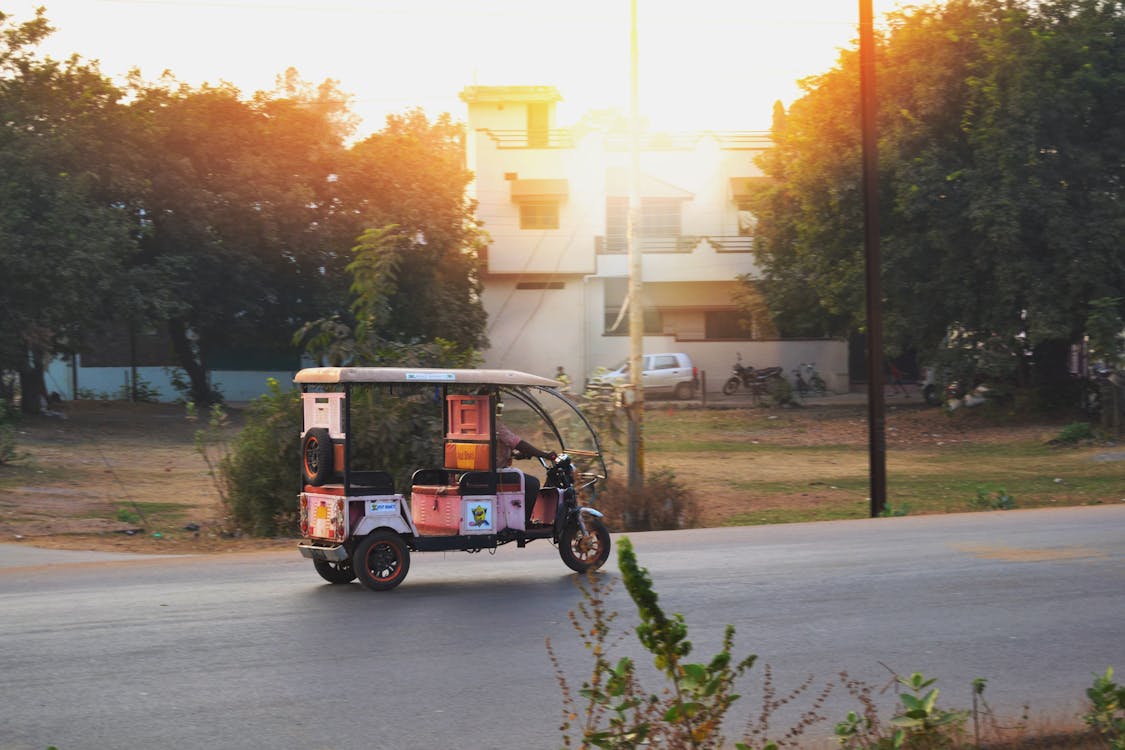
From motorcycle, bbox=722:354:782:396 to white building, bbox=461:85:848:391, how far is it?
2234mm

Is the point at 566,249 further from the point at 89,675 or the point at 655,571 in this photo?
the point at 89,675

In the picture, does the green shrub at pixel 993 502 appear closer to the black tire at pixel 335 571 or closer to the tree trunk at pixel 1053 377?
the black tire at pixel 335 571

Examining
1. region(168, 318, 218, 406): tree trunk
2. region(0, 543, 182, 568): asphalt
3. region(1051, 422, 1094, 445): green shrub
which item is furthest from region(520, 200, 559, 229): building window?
region(0, 543, 182, 568): asphalt

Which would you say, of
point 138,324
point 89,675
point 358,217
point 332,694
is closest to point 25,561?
point 89,675

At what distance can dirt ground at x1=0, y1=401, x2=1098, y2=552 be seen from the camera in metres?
15.8

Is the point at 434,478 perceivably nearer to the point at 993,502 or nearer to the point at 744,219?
the point at 993,502

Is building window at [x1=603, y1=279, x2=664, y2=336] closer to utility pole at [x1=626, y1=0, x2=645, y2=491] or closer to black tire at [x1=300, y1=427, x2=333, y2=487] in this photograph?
utility pole at [x1=626, y1=0, x2=645, y2=491]

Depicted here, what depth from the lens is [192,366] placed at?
43.2m

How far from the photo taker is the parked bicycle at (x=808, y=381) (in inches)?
1809

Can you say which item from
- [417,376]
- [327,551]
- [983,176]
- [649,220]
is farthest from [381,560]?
[649,220]

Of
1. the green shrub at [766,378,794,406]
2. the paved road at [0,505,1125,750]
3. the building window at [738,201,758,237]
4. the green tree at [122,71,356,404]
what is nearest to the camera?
the paved road at [0,505,1125,750]

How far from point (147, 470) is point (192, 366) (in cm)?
1953

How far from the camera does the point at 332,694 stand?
23.8 ft

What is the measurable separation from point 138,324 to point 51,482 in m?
16.0
